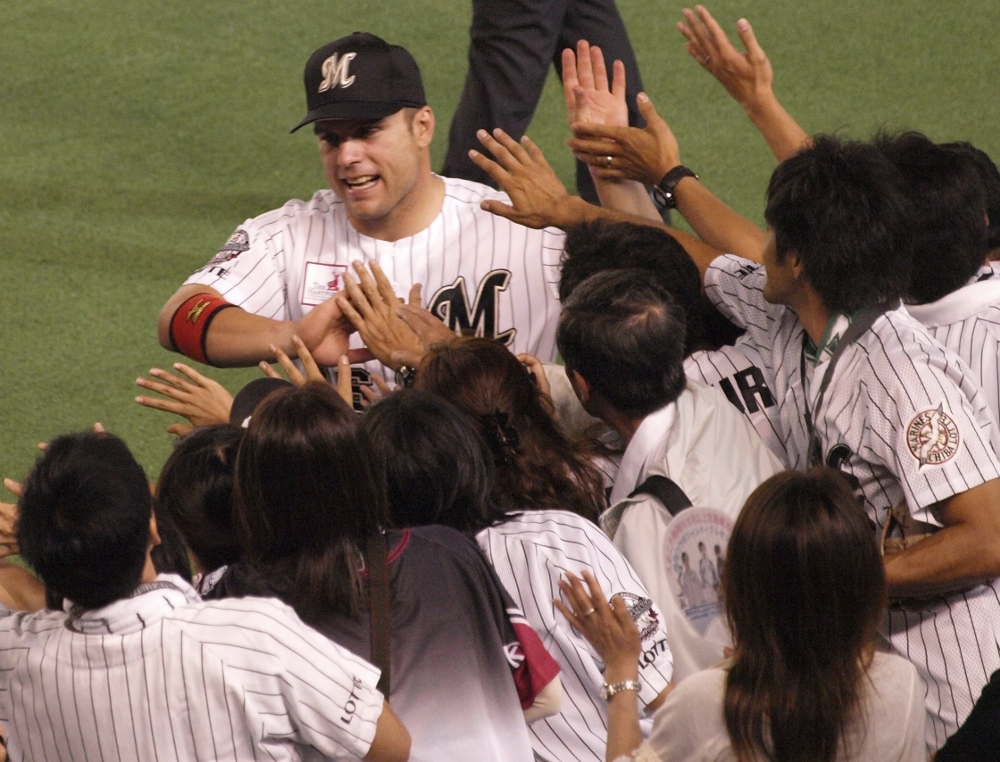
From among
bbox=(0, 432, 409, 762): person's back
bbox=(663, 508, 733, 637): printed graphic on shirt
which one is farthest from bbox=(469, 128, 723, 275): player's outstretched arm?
bbox=(0, 432, 409, 762): person's back

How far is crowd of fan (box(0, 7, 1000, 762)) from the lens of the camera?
1640mm

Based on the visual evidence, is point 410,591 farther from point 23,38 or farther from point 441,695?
point 23,38

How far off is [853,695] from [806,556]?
17cm

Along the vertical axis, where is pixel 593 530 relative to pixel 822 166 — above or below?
below

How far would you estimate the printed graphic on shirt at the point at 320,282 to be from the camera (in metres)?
3.06

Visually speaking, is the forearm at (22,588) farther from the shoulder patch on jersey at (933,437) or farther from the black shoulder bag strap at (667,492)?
the shoulder patch on jersey at (933,437)

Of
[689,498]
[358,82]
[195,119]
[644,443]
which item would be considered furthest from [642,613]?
[195,119]

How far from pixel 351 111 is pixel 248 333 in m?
0.53

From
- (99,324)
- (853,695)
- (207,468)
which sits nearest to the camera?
(853,695)

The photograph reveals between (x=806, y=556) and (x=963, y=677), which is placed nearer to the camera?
(x=806, y=556)

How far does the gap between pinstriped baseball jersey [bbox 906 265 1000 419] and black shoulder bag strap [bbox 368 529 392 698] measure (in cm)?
111

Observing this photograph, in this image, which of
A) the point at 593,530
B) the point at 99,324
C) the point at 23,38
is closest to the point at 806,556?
the point at 593,530

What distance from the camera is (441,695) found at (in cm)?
181

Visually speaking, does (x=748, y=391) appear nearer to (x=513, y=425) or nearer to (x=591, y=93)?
(x=513, y=425)
